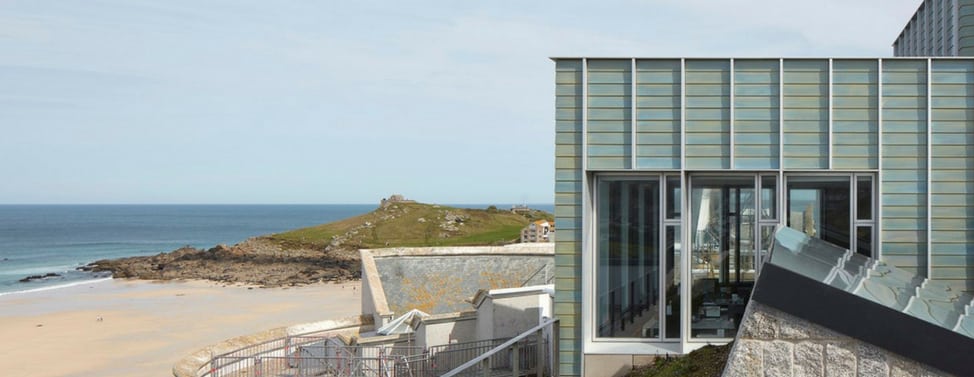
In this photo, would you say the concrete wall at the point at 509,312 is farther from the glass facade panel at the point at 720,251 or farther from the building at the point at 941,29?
the building at the point at 941,29

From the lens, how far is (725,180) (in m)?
9.39

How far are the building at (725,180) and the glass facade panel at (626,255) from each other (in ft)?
0.06

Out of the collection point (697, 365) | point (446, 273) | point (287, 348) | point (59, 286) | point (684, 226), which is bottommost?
point (59, 286)

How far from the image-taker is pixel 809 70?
9.19 m

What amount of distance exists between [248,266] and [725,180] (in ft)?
186

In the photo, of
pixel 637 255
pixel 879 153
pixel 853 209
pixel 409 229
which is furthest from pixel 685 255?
pixel 409 229

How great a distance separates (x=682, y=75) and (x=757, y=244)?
249 cm

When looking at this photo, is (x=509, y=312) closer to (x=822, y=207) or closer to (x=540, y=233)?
(x=822, y=207)

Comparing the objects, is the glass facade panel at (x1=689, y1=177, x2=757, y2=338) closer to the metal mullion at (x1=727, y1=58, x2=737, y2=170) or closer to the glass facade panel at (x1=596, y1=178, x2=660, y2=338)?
the metal mullion at (x1=727, y1=58, x2=737, y2=170)

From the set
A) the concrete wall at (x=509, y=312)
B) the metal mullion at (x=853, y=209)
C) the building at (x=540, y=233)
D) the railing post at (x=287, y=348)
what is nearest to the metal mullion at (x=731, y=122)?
the metal mullion at (x=853, y=209)

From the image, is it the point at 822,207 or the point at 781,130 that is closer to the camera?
the point at 781,130

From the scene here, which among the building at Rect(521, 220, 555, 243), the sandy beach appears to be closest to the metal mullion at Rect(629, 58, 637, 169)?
the sandy beach

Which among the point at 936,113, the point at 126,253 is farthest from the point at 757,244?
the point at 126,253

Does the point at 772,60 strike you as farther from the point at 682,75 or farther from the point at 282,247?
the point at 282,247
